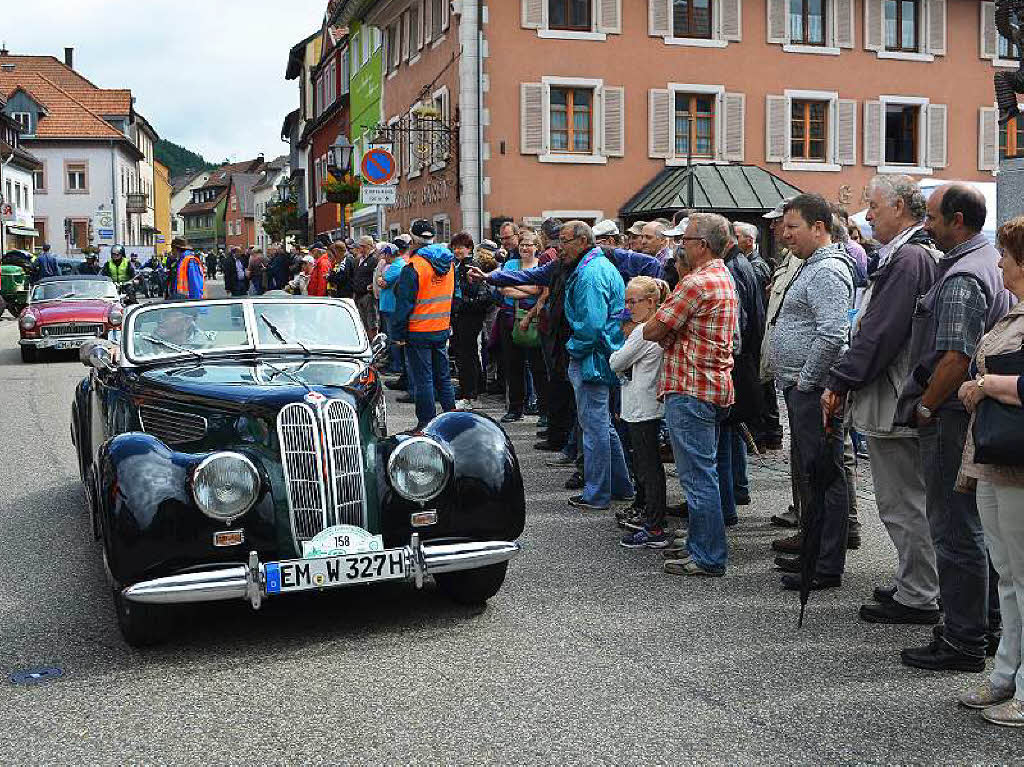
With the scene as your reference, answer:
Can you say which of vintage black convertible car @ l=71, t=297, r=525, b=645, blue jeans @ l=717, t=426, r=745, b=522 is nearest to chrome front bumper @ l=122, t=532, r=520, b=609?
vintage black convertible car @ l=71, t=297, r=525, b=645

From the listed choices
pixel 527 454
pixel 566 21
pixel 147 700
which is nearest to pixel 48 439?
pixel 527 454

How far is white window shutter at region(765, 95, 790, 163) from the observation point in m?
28.5

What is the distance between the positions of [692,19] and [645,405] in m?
22.4

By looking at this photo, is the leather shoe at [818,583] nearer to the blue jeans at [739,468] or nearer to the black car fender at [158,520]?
the blue jeans at [739,468]

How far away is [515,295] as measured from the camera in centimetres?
1108

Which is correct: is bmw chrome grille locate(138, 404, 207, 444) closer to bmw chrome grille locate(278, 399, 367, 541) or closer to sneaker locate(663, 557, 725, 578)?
bmw chrome grille locate(278, 399, 367, 541)

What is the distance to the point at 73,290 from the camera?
2208 centimetres

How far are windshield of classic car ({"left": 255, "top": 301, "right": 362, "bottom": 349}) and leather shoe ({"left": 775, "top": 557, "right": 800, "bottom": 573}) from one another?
2.86m

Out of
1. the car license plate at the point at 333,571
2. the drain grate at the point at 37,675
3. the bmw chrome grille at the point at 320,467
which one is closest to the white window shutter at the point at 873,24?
the bmw chrome grille at the point at 320,467

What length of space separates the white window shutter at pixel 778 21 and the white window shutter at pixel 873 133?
8.76 feet

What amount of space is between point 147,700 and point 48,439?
7.98 metres

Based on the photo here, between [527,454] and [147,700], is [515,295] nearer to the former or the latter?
[527,454]

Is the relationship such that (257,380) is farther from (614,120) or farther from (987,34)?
(987,34)

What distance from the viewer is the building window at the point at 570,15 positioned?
1054 inches
